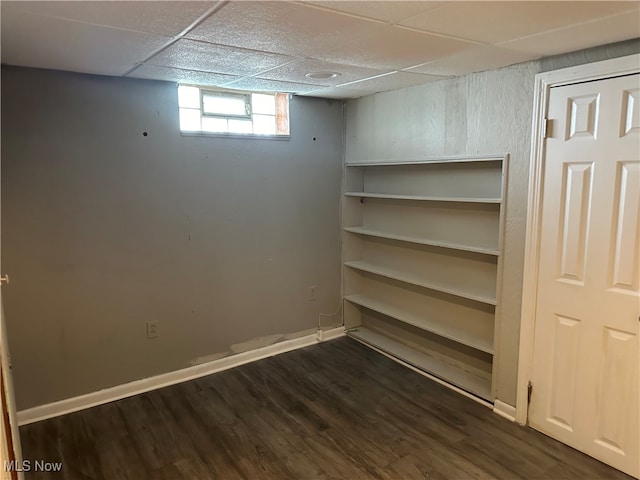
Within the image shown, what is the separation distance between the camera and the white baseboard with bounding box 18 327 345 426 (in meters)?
3.00

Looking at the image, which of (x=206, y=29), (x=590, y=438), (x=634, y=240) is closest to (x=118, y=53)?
(x=206, y=29)

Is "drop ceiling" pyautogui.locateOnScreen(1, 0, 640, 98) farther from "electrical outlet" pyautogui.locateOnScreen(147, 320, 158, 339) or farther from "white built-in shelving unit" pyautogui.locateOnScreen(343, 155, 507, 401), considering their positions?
"electrical outlet" pyautogui.locateOnScreen(147, 320, 158, 339)

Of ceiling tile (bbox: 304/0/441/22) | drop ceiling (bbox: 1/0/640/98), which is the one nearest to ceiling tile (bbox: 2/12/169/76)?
drop ceiling (bbox: 1/0/640/98)

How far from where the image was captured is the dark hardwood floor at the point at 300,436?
247 centimetres

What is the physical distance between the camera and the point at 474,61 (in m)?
2.66

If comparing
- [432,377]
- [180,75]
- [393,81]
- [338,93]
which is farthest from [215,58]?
[432,377]

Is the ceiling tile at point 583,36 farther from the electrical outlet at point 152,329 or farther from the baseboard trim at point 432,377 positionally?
the electrical outlet at point 152,329

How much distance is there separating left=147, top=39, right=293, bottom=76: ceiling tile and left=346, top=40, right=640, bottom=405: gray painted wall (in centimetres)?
127

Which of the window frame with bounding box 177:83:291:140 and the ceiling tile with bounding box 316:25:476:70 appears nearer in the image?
the ceiling tile with bounding box 316:25:476:70

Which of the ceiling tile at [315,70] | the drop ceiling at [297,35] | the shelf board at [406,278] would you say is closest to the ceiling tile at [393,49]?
the drop ceiling at [297,35]

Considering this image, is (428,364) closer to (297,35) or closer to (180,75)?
(297,35)

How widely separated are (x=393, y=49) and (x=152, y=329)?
2574mm

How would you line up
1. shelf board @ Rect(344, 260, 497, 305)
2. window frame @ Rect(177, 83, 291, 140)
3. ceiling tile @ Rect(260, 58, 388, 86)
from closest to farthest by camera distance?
ceiling tile @ Rect(260, 58, 388, 86), shelf board @ Rect(344, 260, 497, 305), window frame @ Rect(177, 83, 291, 140)

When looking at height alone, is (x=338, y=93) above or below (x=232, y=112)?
above
